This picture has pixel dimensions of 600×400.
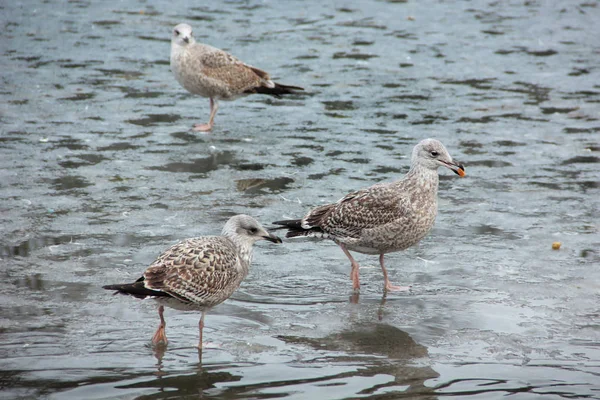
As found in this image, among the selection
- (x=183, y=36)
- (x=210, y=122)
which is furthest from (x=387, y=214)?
(x=183, y=36)

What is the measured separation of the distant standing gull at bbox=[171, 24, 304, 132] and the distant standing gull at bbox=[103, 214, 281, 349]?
6.04 metres

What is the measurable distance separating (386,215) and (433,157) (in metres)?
0.76

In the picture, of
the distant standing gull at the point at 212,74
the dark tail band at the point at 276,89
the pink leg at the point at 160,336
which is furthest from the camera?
the dark tail band at the point at 276,89

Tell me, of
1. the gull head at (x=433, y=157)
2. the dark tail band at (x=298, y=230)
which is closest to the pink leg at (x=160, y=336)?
the dark tail band at (x=298, y=230)

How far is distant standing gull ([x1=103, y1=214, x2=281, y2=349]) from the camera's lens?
6.62 m

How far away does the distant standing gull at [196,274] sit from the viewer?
21.7 feet

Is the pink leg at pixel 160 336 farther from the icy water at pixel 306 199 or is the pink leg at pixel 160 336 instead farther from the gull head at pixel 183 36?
the gull head at pixel 183 36

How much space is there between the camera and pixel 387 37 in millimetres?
18438

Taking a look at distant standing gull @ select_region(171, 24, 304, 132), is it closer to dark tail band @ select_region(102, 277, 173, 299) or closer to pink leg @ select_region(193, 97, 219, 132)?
pink leg @ select_region(193, 97, 219, 132)

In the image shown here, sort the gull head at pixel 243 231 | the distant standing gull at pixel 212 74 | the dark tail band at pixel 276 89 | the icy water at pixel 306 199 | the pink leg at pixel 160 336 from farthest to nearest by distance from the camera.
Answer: the dark tail band at pixel 276 89
the distant standing gull at pixel 212 74
the gull head at pixel 243 231
the pink leg at pixel 160 336
the icy water at pixel 306 199

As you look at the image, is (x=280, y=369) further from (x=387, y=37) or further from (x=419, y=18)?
(x=419, y=18)

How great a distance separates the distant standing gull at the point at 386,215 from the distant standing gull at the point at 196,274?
1.15m

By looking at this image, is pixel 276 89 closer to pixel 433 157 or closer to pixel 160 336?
pixel 433 157

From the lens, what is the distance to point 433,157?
845 cm
